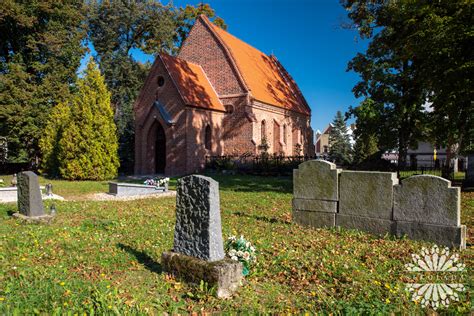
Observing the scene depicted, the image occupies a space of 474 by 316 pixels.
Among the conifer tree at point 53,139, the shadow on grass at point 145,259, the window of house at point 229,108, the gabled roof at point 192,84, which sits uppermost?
the gabled roof at point 192,84

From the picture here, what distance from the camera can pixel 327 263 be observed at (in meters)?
5.12

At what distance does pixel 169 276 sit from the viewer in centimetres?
456

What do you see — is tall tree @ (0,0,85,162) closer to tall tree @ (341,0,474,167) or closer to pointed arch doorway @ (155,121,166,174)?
pointed arch doorway @ (155,121,166,174)

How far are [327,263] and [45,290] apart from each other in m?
3.86

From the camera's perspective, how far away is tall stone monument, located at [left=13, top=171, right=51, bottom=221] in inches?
311

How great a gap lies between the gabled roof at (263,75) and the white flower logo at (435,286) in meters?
19.6

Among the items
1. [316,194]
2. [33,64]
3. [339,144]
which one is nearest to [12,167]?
[33,64]

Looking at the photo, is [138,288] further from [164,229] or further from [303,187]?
[303,187]

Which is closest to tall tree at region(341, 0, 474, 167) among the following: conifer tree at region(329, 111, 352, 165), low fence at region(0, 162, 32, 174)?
conifer tree at region(329, 111, 352, 165)

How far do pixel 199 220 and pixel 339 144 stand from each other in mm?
37431

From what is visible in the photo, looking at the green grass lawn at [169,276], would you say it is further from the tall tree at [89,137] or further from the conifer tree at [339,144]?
the conifer tree at [339,144]

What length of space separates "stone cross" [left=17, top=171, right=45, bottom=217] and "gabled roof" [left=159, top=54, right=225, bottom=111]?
559 inches

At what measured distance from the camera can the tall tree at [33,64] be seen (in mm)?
22859

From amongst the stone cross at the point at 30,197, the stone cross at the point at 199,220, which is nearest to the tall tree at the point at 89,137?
the stone cross at the point at 30,197
